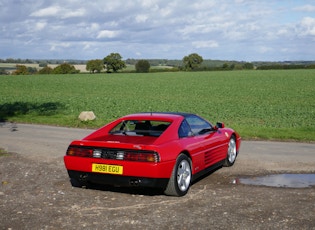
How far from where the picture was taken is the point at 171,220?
225 inches

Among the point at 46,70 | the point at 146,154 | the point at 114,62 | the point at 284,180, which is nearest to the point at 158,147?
the point at 146,154

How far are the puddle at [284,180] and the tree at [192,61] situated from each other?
131168 mm

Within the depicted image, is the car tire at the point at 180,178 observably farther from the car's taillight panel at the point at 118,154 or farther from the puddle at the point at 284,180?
the puddle at the point at 284,180

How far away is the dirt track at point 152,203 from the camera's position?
5.62 m

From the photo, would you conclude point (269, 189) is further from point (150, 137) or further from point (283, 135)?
point (283, 135)

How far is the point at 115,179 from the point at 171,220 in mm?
1325

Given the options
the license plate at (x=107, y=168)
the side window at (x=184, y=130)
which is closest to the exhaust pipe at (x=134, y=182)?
the license plate at (x=107, y=168)

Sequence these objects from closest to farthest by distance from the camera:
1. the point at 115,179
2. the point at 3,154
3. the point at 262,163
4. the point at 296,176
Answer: the point at 115,179
the point at 296,176
the point at 262,163
the point at 3,154

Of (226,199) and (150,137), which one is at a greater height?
(150,137)

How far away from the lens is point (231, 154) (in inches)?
374

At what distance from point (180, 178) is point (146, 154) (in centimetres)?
82

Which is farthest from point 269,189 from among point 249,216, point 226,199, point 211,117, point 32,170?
point 211,117

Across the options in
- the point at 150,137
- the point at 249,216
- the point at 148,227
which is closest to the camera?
the point at 148,227

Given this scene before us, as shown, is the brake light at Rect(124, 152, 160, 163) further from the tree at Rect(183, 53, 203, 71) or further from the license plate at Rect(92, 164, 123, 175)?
the tree at Rect(183, 53, 203, 71)
